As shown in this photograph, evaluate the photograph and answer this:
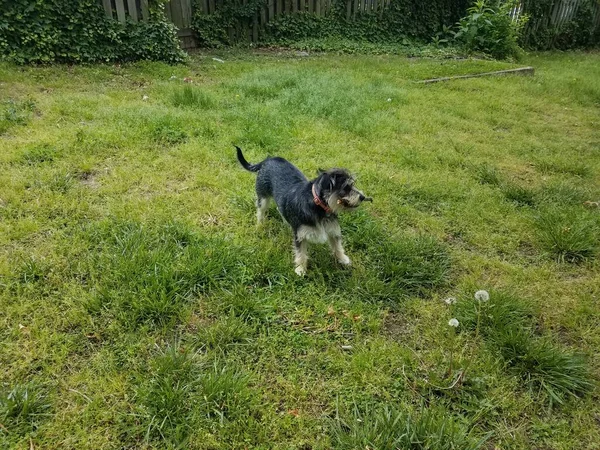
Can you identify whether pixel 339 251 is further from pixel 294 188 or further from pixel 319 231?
pixel 294 188

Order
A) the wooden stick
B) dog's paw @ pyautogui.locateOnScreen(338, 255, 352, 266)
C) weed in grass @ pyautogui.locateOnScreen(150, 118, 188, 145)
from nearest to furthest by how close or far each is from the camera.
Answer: dog's paw @ pyautogui.locateOnScreen(338, 255, 352, 266), weed in grass @ pyautogui.locateOnScreen(150, 118, 188, 145), the wooden stick

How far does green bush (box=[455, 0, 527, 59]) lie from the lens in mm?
11672

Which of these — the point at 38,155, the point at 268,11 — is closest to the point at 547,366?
the point at 38,155

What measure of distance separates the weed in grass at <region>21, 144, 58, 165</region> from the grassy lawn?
3cm

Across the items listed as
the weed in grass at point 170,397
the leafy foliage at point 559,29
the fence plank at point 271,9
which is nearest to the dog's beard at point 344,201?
the weed in grass at point 170,397

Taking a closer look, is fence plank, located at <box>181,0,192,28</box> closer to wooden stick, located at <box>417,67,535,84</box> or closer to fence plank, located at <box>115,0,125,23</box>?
fence plank, located at <box>115,0,125,23</box>

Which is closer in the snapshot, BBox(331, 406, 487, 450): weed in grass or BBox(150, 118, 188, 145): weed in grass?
BBox(331, 406, 487, 450): weed in grass

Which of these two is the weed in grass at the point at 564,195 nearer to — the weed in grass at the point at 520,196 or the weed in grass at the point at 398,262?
the weed in grass at the point at 520,196

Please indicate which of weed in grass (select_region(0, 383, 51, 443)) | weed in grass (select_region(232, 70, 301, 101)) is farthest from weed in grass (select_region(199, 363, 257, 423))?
weed in grass (select_region(232, 70, 301, 101))

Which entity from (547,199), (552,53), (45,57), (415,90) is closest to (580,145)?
(547,199)

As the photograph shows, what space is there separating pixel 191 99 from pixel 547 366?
591 centimetres

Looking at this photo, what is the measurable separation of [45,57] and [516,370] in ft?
28.2

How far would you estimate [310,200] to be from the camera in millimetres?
3320

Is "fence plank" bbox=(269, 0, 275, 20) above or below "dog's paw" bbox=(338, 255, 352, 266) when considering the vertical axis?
above
